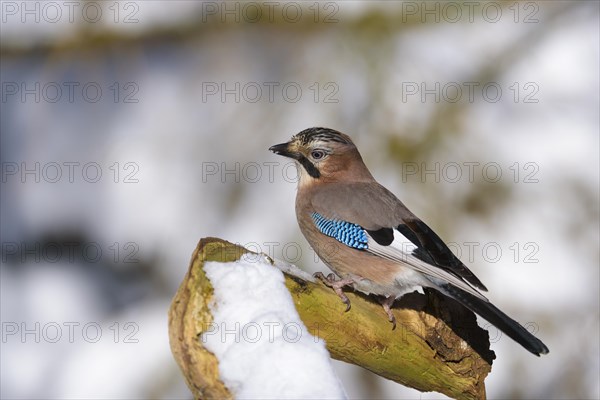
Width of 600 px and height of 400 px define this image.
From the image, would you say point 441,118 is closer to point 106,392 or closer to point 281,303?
point 106,392

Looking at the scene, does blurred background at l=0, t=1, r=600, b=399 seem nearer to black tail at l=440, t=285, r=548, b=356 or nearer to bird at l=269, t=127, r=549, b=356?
bird at l=269, t=127, r=549, b=356

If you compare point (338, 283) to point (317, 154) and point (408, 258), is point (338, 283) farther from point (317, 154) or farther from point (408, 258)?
point (317, 154)

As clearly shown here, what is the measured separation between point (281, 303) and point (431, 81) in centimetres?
294

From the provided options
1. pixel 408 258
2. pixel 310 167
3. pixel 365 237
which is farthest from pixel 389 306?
pixel 310 167

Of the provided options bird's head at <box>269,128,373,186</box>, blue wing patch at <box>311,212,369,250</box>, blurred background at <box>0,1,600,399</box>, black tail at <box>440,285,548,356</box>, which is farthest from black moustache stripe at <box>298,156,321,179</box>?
black tail at <box>440,285,548,356</box>

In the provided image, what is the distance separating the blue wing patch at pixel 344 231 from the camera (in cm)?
353

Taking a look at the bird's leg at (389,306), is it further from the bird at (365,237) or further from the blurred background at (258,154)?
the blurred background at (258,154)

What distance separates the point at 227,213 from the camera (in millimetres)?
4852

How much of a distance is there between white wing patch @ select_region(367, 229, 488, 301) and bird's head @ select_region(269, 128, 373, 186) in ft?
1.62

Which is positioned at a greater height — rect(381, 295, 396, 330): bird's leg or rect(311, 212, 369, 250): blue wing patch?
rect(311, 212, 369, 250): blue wing patch

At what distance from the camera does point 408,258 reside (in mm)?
3316

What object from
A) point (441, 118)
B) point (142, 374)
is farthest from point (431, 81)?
point (142, 374)

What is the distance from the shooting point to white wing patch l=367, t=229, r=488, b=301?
10.2 ft

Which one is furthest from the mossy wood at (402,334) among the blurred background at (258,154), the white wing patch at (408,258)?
the blurred background at (258,154)
